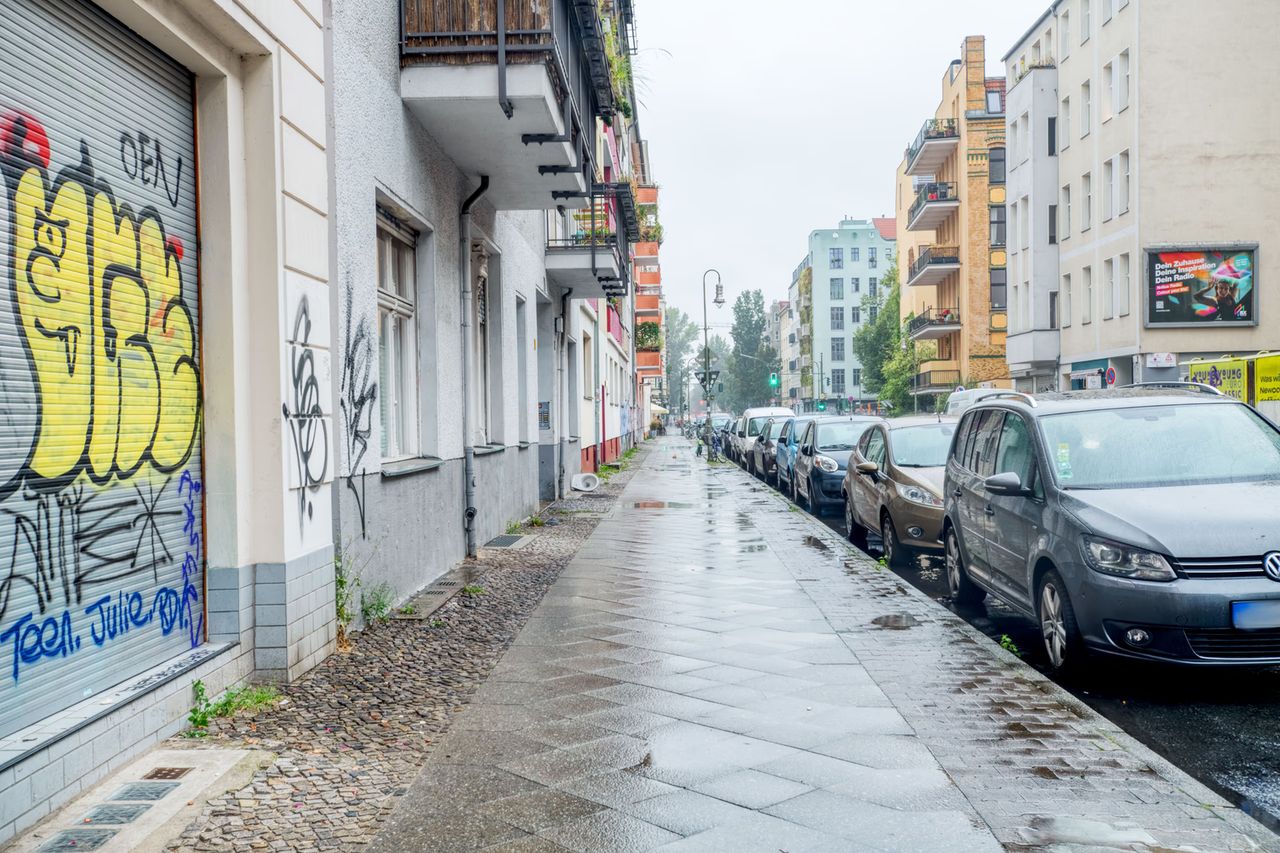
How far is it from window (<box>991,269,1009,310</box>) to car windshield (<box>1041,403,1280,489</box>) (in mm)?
46959

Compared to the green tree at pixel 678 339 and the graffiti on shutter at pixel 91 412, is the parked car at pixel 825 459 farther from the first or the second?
the green tree at pixel 678 339

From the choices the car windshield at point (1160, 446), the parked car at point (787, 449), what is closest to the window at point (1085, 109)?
the parked car at point (787, 449)

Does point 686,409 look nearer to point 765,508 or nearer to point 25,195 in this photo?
point 765,508

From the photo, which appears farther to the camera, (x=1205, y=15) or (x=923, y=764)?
(x=1205, y=15)

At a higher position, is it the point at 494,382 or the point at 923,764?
the point at 494,382

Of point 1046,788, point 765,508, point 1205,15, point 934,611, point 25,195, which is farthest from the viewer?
point 1205,15

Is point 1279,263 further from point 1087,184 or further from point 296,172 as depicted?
point 296,172

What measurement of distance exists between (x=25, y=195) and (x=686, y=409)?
147181mm

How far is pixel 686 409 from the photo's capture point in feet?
495

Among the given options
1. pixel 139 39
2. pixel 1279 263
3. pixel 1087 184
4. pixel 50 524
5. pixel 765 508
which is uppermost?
pixel 1087 184

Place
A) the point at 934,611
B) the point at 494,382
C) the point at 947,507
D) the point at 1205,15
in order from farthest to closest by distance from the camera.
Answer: the point at 1205,15
the point at 494,382
the point at 947,507
the point at 934,611

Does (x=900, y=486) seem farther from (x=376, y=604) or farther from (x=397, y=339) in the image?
(x=376, y=604)

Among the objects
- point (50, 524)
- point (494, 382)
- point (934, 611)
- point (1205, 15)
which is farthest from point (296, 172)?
point (1205, 15)

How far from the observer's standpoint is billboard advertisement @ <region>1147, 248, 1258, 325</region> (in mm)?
34562
